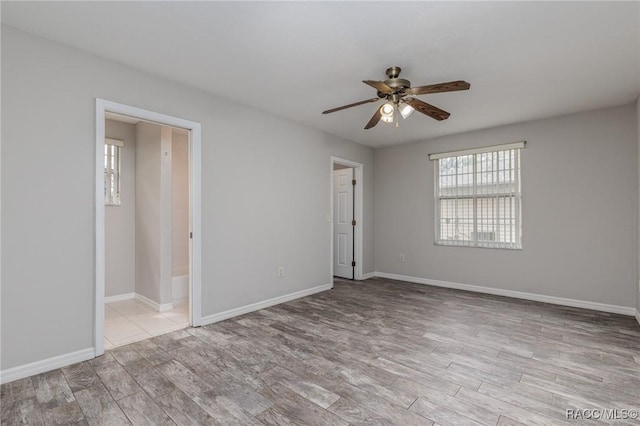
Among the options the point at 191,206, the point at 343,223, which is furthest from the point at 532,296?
the point at 191,206

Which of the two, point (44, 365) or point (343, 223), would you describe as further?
point (343, 223)

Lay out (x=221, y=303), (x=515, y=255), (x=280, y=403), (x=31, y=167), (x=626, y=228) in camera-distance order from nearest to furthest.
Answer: (x=280, y=403) < (x=31, y=167) < (x=221, y=303) < (x=626, y=228) < (x=515, y=255)

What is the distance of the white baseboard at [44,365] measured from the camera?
221 centimetres

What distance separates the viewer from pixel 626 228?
3803 mm

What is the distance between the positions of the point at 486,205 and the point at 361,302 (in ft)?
8.19

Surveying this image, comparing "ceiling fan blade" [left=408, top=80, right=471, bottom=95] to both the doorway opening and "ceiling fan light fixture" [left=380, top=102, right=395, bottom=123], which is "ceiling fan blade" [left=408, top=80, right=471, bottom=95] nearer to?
"ceiling fan light fixture" [left=380, top=102, right=395, bottom=123]

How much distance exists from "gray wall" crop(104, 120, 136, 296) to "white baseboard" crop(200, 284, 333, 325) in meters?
1.92

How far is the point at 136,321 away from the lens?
354 centimetres

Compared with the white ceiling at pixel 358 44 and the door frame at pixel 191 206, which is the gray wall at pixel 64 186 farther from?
the white ceiling at pixel 358 44

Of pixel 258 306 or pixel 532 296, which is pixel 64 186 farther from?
pixel 532 296

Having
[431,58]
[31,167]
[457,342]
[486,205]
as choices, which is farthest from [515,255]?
[31,167]

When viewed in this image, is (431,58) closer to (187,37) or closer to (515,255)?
(187,37)

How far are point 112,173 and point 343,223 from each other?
388 centimetres

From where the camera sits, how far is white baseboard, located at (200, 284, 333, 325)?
3.46 metres
